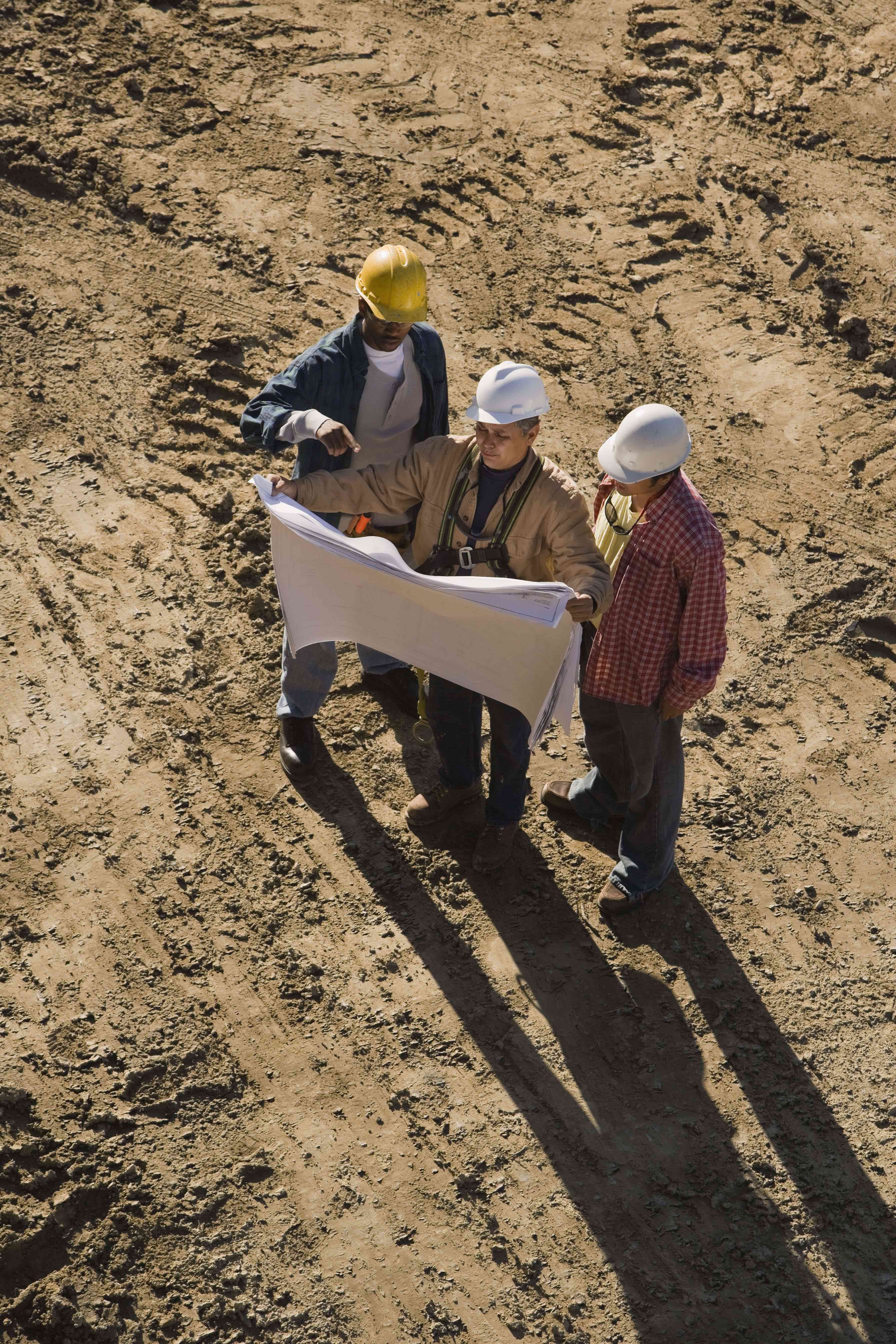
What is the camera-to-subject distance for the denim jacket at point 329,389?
4.56 metres

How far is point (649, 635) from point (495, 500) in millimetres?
811

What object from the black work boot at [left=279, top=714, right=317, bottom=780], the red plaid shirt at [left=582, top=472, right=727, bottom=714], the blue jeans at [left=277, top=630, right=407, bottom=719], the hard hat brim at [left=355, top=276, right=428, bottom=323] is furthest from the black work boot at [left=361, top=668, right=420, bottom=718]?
the hard hat brim at [left=355, top=276, right=428, bottom=323]

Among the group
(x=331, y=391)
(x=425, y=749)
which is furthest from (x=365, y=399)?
(x=425, y=749)

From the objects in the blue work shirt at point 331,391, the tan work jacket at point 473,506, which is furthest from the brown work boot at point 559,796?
the blue work shirt at point 331,391

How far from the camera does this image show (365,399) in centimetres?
483

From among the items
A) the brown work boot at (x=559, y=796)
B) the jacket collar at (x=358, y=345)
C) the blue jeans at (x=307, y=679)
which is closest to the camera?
the jacket collar at (x=358, y=345)

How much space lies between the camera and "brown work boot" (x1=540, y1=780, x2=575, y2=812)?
5.49 meters

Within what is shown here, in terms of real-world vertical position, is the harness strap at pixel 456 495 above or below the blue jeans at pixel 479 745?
above

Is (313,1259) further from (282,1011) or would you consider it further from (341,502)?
(341,502)

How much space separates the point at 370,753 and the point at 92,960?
5.65ft

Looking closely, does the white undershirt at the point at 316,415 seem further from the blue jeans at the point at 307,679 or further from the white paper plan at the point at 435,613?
the blue jeans at the point at 307,679

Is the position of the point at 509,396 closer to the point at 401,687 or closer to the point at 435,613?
the point at 435,613

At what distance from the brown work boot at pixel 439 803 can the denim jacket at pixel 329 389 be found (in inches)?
64.8

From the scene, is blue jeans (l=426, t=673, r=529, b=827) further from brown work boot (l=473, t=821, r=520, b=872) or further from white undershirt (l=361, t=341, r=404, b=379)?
white undershirt (l=361, t=341, r=404, b=379)
